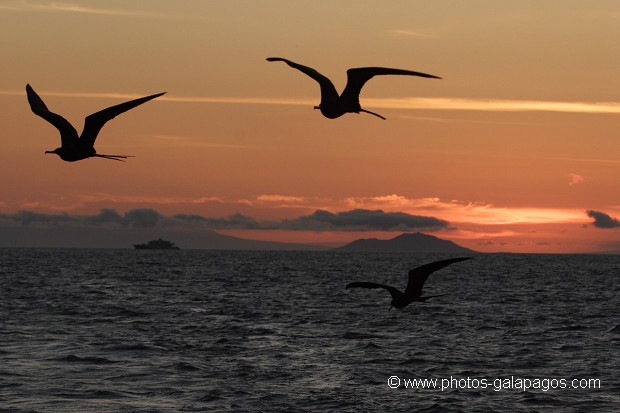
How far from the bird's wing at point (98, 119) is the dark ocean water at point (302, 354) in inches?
747

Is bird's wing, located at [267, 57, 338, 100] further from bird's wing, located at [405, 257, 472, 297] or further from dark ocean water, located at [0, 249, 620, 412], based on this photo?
dark ocean water, located at [0, 249, 620, 412]

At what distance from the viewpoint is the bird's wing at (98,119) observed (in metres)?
15.3

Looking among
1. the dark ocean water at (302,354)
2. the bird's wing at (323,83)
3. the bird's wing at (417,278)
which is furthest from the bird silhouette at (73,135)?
the dark ocean water at (302,354)

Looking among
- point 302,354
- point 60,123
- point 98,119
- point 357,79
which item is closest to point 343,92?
point 357,79

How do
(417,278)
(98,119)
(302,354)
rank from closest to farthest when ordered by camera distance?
(98,119) → (417,278) → (302,354)

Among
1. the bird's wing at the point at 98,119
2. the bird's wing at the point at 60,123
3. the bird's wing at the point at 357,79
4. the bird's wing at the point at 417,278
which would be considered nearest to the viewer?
the bird's wing at the point at 98,119

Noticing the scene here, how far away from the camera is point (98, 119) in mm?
16859

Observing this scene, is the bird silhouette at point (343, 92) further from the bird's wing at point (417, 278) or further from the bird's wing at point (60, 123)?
the bird's wing at point (60, 123)

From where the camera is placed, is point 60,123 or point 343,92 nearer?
point 343,92

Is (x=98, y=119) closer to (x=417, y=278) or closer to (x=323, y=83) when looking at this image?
(x=323, y=83)

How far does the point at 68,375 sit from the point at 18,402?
604 centimetres

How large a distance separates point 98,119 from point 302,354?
108 feet

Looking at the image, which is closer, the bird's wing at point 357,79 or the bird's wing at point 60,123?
the bird's wing at point 357,79

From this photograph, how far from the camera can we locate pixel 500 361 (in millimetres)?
46375
